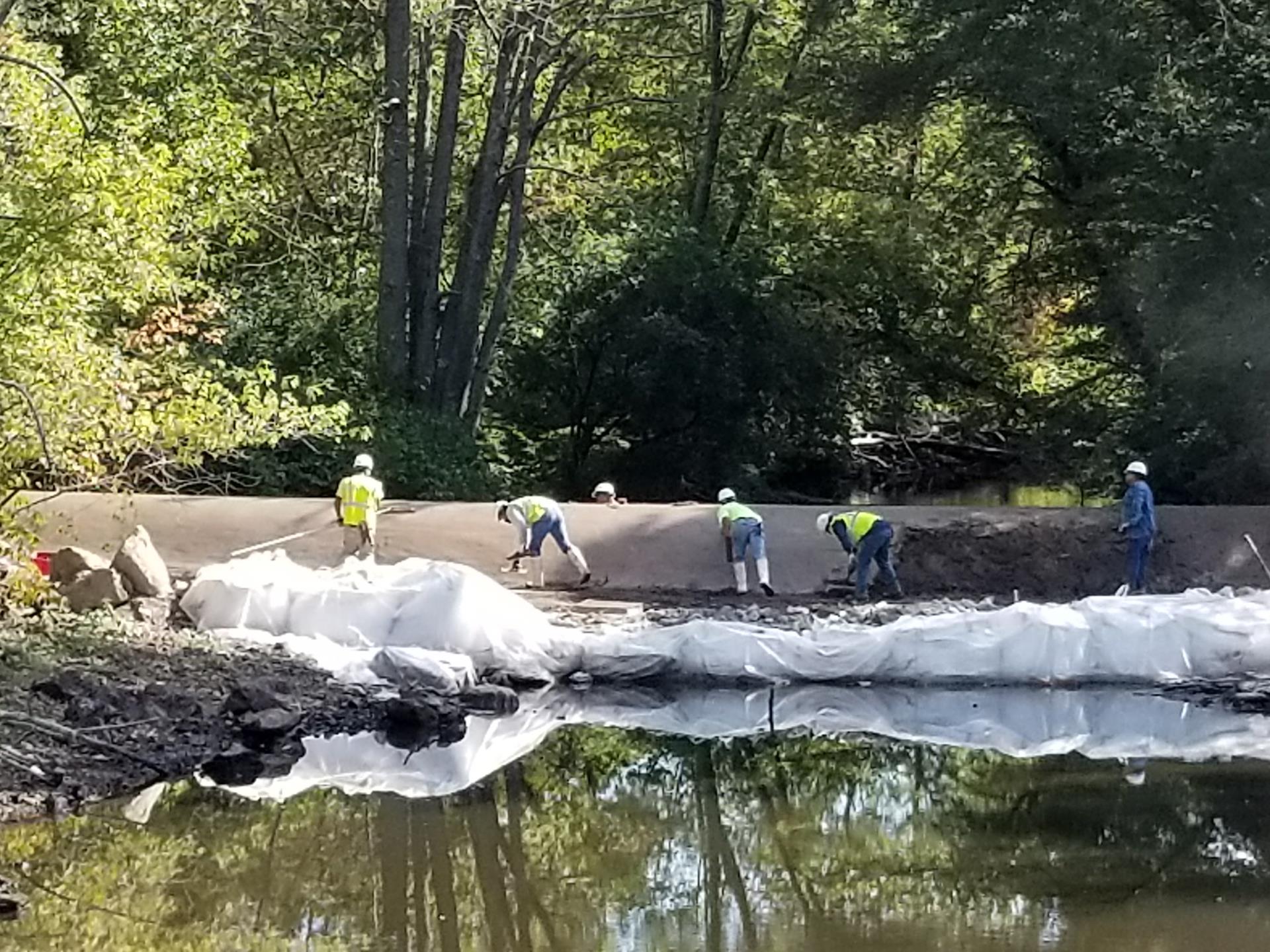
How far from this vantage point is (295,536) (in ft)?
59.9

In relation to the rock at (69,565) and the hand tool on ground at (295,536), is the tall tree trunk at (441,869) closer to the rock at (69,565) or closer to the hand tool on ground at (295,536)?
the rock at (69,565)

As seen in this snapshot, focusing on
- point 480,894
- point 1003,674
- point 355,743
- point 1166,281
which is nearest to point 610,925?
point 480,894

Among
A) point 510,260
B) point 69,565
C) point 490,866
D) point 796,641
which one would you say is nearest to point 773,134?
point 510,260

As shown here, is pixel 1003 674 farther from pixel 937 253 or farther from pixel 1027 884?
pixel 937 253

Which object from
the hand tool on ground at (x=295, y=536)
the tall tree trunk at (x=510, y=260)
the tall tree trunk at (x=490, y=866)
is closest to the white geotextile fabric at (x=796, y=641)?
the tall tree trunk at (x=490, y=866)

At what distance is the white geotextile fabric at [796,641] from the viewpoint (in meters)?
14.4

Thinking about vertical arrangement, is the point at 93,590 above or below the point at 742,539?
below

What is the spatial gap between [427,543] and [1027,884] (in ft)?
33.2

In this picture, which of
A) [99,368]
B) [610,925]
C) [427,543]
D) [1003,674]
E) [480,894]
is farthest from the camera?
[427,543]

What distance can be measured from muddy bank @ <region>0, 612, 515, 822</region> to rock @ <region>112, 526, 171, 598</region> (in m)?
1.15

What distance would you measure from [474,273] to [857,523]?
10.7 meters

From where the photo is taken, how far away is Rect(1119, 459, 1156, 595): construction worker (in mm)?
17609

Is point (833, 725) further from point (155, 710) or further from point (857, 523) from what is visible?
point (155, 710)

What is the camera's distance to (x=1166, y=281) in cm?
2212
